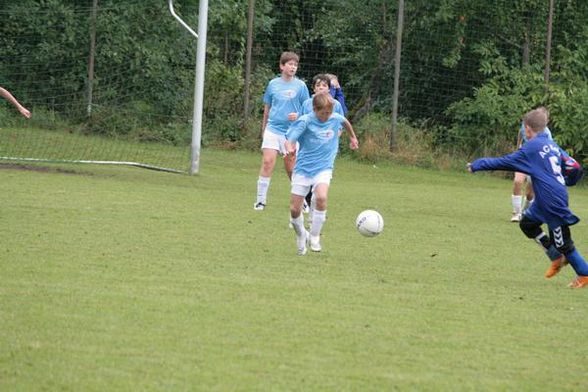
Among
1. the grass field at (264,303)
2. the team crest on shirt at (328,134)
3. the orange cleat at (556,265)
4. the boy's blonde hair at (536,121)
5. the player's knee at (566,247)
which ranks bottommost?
the grass field at (264,303)

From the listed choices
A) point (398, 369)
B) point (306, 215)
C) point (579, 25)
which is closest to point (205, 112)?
point (579, 25)

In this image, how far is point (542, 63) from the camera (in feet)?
77.5

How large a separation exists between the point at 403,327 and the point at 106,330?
175 cm

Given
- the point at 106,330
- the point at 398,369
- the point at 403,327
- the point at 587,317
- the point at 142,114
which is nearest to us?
the point at 398,369

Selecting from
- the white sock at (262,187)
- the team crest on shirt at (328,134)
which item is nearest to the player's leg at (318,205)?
the team crest on shirt at (328,134)

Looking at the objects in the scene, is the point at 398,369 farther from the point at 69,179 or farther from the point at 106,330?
the point at 69,179

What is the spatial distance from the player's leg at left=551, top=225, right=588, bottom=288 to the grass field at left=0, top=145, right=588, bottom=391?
0.53 ft

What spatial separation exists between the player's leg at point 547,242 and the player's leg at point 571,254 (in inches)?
5.3

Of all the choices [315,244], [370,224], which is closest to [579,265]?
[370,224]

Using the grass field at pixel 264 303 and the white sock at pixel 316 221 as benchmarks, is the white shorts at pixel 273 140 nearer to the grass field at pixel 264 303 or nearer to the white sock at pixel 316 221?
the grass field at pixel 264 303

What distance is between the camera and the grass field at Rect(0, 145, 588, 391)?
216 inches

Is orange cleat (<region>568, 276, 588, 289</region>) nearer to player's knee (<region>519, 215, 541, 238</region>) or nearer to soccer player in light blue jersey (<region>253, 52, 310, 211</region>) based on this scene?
player's knee (<region>519, 215, 541, 238</region>)

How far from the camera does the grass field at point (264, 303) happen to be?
549cm

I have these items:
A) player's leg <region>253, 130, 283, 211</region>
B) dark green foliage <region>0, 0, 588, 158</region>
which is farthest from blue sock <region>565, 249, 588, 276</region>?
dark green foliage <region>0, 0, 588, 158</region>
